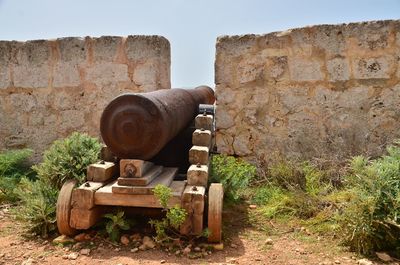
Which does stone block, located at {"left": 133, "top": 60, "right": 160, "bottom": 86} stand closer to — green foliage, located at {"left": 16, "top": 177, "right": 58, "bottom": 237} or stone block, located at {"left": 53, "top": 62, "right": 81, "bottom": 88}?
stone block, located at {"left": 53, "top": 62, "right": 81, "bottom": 88}

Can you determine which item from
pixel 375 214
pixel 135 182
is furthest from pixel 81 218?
pixel 375 214

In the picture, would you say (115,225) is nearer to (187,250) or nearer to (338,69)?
(187,250)

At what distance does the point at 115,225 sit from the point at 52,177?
825 millimetres

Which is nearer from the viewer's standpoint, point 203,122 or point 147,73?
point 203,122

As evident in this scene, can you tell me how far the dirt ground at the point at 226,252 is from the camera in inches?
106

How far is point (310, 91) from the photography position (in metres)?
4.89

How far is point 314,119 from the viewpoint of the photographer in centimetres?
488

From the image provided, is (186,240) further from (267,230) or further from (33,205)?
(33,205)

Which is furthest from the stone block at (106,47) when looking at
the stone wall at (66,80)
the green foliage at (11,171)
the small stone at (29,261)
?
the small stone at (29,261)

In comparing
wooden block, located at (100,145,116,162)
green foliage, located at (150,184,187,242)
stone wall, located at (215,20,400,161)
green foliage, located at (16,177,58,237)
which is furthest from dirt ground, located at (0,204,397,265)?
stone wall, located at (215,20,400,161)

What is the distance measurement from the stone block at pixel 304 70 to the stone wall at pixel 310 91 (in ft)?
0.04

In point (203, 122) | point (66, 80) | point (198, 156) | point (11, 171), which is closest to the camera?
point (198, 156)

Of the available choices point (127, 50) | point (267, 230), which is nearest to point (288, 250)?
point (267, 230)

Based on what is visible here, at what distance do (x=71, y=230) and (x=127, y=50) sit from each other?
2912 millimetres
